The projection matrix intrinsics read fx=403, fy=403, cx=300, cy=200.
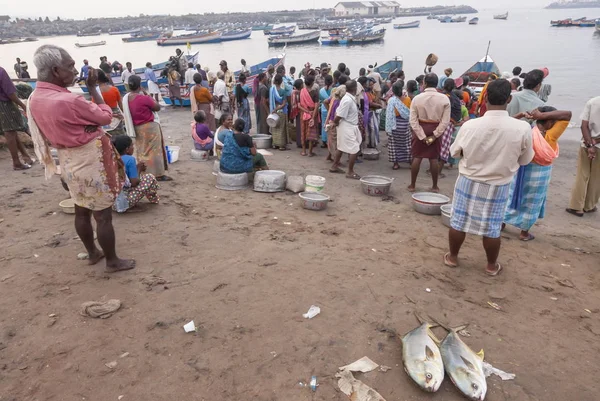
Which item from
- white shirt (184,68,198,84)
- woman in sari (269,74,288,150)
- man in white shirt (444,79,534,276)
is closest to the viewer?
man in white shirt (444,79,534,276)

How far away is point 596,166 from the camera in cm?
516

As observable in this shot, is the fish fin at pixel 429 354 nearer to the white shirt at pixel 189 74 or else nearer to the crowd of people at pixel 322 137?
the crowd of people at pixel 322 137

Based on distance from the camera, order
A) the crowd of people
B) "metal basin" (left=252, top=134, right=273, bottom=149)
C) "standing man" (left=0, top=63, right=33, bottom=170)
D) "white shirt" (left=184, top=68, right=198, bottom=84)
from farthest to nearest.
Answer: "white shirt" (left=184, top=68, right=198, bottom=84) < "metal basin" (left=252, top=134, right=273, bottom=149) < "standing man" (left=0, top=63, right=33, bottom=170) < the crowd of people

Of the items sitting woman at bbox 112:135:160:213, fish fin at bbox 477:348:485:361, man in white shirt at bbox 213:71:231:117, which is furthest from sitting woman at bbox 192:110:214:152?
fish fin at bbox 477:348:485:361

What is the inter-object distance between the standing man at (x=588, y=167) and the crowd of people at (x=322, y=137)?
1 cm

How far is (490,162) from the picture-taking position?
3.22 metres

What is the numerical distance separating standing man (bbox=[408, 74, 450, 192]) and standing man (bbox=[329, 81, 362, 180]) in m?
1.01

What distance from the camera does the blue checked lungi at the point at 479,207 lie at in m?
3.30

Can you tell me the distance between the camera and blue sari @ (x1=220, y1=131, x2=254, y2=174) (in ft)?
18.4

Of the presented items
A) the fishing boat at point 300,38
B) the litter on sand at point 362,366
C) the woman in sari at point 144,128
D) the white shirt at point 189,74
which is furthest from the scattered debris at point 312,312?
the fishing boat at point 300,38

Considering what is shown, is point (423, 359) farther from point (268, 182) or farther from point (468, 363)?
point (268, 182)

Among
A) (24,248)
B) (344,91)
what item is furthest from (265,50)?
(24,248)

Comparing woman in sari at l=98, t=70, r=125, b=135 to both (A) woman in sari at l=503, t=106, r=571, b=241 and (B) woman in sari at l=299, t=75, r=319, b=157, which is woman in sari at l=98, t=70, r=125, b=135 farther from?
(A) woman in sari at l=503, t=106, r=571, b=241

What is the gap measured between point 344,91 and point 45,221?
15.0ft
